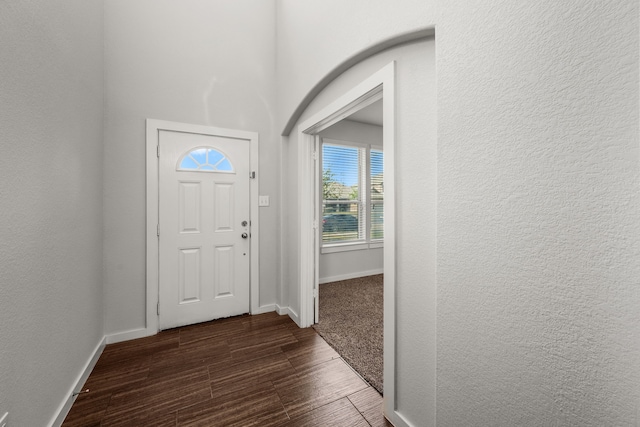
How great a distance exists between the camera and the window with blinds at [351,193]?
14.2ft

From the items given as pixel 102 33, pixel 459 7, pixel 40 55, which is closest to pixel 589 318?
pixel 459 7

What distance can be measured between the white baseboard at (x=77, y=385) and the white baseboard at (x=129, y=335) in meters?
0.05

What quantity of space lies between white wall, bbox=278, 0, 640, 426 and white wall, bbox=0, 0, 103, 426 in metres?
1.83

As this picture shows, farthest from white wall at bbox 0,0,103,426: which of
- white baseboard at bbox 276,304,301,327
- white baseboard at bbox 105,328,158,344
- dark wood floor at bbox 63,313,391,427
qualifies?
white baseboard at bbox 276,304,301,327

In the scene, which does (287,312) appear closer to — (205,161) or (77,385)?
(77,385)

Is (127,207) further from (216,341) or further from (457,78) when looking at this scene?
(457,78)

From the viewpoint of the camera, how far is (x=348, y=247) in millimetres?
4383

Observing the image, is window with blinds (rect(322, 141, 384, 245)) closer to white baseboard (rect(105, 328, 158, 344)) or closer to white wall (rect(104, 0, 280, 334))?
white wall (rect(104, 0, 280, 334))

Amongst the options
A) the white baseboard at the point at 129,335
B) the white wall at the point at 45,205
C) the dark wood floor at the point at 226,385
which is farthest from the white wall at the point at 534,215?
the white baseboard at the point at 129,335

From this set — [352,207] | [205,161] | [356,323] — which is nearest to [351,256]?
[352,207]

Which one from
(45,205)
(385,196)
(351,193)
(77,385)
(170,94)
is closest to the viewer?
(45,205)

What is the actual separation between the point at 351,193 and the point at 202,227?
2.59 metres

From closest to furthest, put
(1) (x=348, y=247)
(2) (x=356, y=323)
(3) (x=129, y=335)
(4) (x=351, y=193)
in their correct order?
(3) (x=129, y=335) < (2) (x=356, y=323) < (1) (x=348, y=247) < (4) (x=351, y=193)

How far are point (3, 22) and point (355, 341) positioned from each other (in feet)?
9.34
